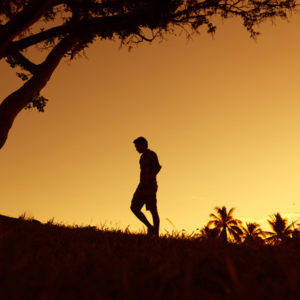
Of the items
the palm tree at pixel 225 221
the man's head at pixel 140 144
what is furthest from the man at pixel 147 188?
the palm tree at pixel 225 221

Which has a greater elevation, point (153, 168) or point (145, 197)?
point (153, 168)

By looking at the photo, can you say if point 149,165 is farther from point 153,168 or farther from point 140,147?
point 140,147

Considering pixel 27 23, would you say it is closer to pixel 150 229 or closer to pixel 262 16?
pixel 150 229

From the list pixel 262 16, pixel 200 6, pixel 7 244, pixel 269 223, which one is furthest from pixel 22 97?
pixel 269 223

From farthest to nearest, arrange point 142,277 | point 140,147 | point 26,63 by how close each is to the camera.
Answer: point 26,63, point 140,147, point 142,277

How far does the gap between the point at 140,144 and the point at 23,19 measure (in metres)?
3.61

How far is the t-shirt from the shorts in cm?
18

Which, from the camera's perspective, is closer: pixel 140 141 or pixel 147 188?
pixel 147 188

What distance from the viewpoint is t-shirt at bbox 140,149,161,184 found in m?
7.72

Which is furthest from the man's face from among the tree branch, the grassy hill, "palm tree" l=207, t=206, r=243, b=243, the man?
"palm tree" l=207, t=206, r=243, b=243

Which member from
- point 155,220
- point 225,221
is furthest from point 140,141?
point 225,221

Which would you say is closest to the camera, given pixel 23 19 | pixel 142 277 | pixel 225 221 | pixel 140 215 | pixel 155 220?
pixel 142 277

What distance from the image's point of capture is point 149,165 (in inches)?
305

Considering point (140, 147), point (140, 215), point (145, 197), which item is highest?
point (140, 147)
